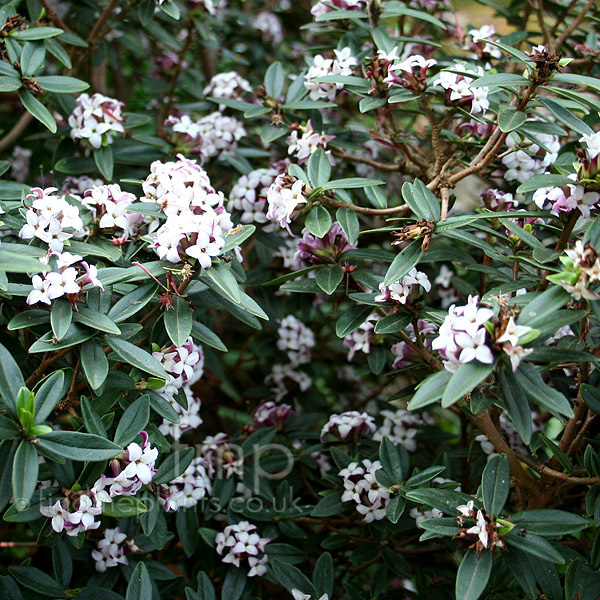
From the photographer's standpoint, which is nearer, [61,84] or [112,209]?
[112,209]

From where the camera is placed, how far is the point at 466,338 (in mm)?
901

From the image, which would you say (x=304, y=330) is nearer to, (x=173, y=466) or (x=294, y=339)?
(x=294, y=339)

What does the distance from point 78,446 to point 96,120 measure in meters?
0.94

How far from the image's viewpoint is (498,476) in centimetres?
110

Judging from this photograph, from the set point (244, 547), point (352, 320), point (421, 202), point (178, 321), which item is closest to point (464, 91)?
point (421, 202)

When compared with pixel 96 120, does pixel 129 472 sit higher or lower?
lower

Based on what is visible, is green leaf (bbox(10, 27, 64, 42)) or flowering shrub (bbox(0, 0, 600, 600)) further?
green leaf (bbox(10, 27, 64, 42))

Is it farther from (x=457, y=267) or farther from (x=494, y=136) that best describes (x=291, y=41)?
(x=494, y=136)

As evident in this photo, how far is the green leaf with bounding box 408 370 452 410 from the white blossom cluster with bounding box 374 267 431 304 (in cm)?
28

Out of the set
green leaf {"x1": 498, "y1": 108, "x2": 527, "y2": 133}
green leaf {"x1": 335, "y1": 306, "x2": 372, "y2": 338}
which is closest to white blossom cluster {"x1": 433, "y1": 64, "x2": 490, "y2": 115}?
Result: green leaf {"x1": 498, "y1": 108, "x2": 527, "y2": 133}

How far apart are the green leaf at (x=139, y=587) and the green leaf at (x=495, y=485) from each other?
24.1 inches

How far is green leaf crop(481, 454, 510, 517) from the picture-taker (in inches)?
42.3

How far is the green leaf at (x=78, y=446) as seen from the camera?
0.96 meters

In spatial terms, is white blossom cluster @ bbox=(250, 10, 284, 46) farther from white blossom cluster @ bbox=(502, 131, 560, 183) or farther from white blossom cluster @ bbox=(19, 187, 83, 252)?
white blossom cluster @ bbox=(19, 187, 83, 252)
